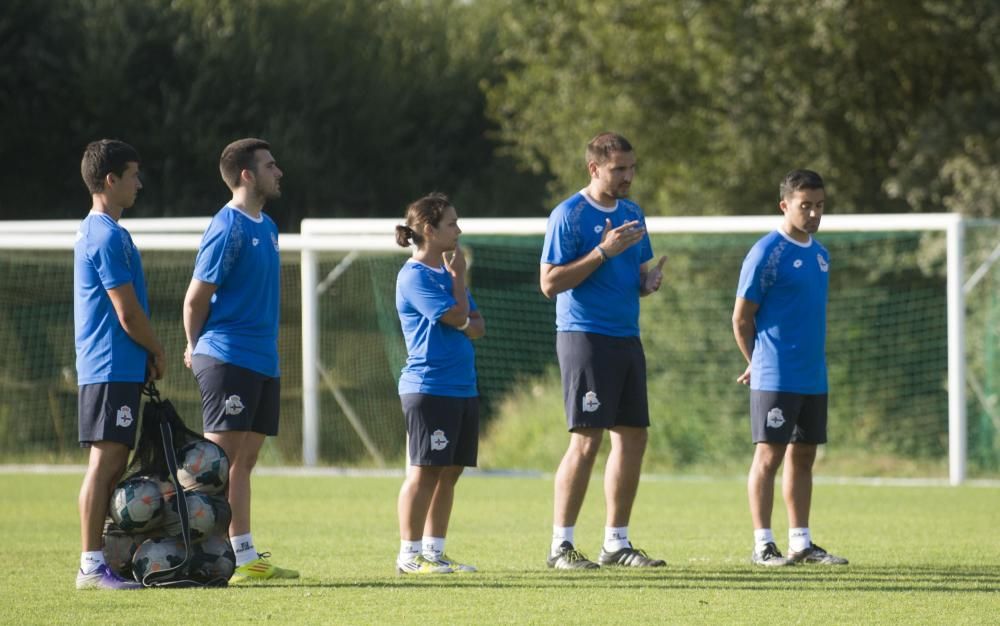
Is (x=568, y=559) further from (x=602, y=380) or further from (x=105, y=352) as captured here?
(x=105, y=352)

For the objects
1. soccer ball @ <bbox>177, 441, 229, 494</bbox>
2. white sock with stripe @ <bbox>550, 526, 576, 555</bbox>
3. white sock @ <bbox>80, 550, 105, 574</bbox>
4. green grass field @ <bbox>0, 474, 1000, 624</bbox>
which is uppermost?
soccer ball @ <bbox>177, 441, 229, 494</bbox>

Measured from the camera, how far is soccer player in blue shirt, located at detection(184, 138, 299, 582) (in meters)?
7.30

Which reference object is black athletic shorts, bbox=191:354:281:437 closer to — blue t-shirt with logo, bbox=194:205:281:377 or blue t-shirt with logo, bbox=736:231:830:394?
blue t-shirt with logo, bbox=194:205:281:377

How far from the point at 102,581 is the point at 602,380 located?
8.58ft

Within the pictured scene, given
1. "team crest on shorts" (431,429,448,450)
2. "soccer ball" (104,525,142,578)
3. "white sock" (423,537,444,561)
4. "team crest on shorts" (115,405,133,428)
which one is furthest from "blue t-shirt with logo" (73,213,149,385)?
"white sock" (423,537,444,561)

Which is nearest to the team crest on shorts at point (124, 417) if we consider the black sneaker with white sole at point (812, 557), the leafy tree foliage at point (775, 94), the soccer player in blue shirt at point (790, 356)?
the soccer player in blue shirt at point (790, 356)

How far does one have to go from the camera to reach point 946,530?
967 centimetres

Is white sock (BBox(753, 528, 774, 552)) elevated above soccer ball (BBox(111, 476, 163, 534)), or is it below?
below

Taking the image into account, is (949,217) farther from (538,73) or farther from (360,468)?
(538,73)

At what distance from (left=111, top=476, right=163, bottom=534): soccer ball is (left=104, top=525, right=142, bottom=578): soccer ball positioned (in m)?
0.11

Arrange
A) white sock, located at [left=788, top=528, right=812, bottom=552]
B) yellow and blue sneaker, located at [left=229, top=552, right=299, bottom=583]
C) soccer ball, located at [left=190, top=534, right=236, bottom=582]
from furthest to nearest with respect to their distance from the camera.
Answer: white sock, located at [left=788, top=528, right=812, bottom=552]
yellow and blue sneaker, located at [left=229, top=552, right=299, bottom=583]
soccer ball, located at [left=190, top=534, right=236, bottom=582]

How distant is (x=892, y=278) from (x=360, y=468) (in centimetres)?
585

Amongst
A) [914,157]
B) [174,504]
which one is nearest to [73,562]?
[174,504]

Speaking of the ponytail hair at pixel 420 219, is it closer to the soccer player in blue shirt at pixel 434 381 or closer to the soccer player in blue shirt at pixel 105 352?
the soccer player in blue shirt at pixel 434 381
